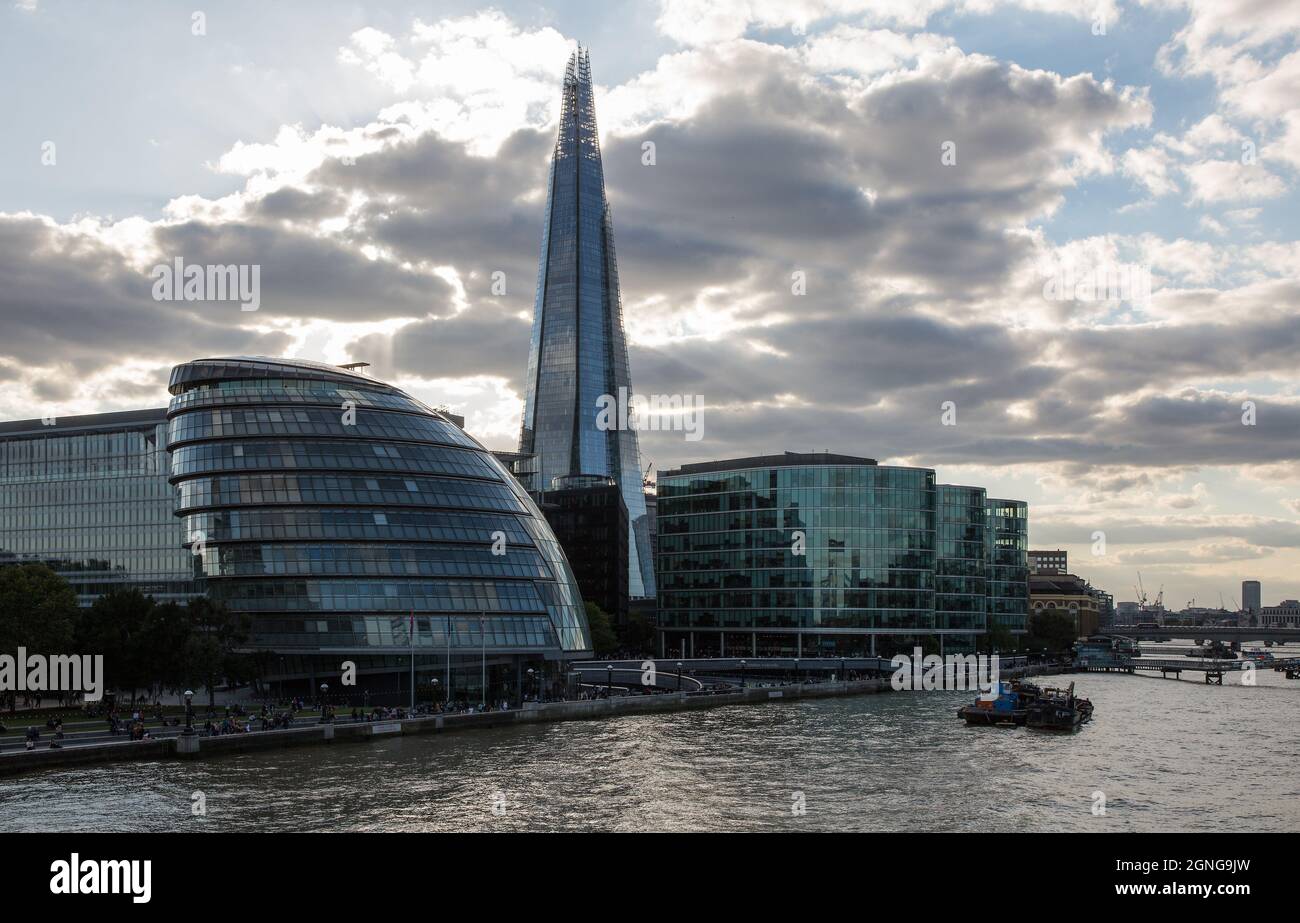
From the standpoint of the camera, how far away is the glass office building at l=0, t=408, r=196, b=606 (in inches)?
4651

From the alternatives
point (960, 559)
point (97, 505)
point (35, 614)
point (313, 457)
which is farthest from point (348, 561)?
point (960, 559)

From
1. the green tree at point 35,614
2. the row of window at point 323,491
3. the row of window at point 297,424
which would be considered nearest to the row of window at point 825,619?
the row of window at point 323,491

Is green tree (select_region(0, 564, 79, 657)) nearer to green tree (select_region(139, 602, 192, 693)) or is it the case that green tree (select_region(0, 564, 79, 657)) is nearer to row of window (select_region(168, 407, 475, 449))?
green tree (select_region(139, 602, 192, 693))

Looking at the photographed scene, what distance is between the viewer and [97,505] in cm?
12356

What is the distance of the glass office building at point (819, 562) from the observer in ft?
551

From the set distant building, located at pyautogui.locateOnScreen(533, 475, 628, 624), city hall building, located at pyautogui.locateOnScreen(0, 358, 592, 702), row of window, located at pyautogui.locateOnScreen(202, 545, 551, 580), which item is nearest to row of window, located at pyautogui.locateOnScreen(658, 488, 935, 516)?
distant building, located at pyautogui.locateOnScreen(533, 475, 628, 624)

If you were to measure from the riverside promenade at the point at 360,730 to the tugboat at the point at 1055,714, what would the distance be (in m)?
27.2

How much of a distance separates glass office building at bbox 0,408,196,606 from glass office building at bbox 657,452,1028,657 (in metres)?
81.5

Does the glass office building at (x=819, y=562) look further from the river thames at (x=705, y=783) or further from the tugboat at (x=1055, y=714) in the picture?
the river thames at (x=705, y=783)

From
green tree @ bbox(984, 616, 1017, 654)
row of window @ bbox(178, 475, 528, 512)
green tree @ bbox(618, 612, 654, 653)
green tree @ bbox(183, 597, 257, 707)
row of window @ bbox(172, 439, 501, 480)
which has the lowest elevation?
green tree @ bbox(984, 616, 1017, 654)

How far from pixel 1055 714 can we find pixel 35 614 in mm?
75401

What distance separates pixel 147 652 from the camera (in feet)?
265

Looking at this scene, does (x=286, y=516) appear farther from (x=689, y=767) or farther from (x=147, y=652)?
(x=689, y=767)

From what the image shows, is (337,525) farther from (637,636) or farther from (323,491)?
(637,636)
